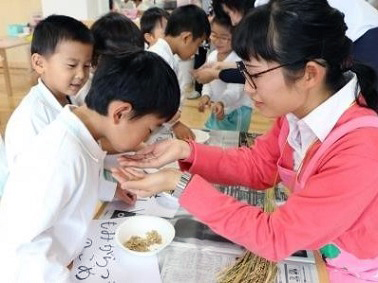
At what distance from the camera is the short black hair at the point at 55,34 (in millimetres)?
Answer: 1252

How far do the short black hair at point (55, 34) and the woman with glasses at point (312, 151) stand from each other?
0.63 m

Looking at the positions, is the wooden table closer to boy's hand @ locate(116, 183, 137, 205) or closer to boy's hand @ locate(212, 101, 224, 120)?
boy's hand @ locate(212, 101, 224, 120)

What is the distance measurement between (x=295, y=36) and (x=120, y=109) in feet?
1.25

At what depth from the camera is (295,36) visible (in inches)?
26.7

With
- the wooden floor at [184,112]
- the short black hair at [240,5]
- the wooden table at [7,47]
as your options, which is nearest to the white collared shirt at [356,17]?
the short black hair at [240,5]

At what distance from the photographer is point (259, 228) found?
2.36ft

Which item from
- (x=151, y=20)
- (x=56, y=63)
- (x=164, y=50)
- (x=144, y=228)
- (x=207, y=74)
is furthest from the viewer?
(x=151, y=20)

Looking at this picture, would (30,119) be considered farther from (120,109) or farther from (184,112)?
(184,112)

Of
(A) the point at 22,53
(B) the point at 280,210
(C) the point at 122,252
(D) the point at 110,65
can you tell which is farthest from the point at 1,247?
(A) the point at 22,53

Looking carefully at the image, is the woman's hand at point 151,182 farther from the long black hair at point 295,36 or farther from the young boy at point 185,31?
the young boy at point 185,31

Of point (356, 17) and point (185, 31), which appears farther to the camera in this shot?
point (185, 31)

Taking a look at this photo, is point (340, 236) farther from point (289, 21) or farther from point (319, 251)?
point (289, 21)

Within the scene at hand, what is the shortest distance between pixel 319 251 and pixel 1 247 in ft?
2.21

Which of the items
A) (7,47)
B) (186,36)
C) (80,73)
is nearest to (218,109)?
(186,36)
